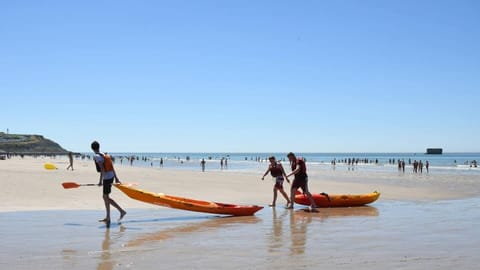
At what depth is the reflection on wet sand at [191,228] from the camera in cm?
830

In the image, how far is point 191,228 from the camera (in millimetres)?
9805

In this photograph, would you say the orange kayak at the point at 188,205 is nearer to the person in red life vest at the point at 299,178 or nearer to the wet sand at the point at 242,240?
the wet sand at the point at 242,240

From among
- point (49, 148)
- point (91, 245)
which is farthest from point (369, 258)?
point (49, 148)

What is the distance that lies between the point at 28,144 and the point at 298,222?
140 m

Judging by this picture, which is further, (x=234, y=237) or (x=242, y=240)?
(x=234, y=237)

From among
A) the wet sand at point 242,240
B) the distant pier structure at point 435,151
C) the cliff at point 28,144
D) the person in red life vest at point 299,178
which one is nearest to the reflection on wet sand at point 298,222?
the wet sand at point 242,240

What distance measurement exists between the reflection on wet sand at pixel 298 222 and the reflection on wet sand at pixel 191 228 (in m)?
0.72

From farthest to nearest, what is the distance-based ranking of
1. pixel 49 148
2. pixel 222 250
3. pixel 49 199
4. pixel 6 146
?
pixel 49 148
pixel 6 146
pixel 49 199
pixel 222 250

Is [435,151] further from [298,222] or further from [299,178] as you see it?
[298,222]

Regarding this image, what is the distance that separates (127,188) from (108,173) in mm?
978

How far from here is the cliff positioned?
5148 inches

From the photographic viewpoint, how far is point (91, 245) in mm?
7703

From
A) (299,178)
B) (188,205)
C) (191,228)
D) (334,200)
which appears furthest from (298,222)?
(334,200)

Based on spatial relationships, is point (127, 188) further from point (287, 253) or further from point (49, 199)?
point (287, 253)
